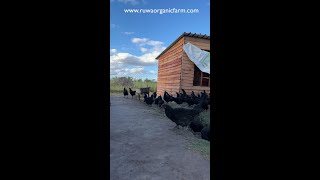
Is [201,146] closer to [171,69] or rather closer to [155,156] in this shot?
[155,156]

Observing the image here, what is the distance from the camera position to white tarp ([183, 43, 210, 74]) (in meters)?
8.26

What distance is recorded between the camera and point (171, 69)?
10320 mm

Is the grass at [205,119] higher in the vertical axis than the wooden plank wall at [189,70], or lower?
lower

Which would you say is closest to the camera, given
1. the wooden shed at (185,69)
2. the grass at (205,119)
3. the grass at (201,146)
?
the grass at (201,146)

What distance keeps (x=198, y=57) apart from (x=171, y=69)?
219cm

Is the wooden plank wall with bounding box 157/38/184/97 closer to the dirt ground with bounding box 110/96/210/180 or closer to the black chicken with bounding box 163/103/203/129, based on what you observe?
the black chicken with bounding box 163/103/203/129

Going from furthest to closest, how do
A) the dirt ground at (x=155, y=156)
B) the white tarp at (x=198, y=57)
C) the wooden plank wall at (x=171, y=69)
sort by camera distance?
the wooden plank wall at (x=171, y=69), the white tarp at (x=198, y=57), the dirt ground at (x=155, y=156)

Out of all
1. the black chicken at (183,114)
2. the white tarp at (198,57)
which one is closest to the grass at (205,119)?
the black chicken at (183,114)

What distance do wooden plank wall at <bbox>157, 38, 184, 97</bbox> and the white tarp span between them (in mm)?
584

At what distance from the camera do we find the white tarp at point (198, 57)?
8258mm

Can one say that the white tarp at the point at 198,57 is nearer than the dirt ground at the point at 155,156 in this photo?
No

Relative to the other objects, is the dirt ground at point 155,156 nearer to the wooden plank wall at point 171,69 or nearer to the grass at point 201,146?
the grass at point 201,146

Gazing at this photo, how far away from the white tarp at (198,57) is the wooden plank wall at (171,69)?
1.92 ft
